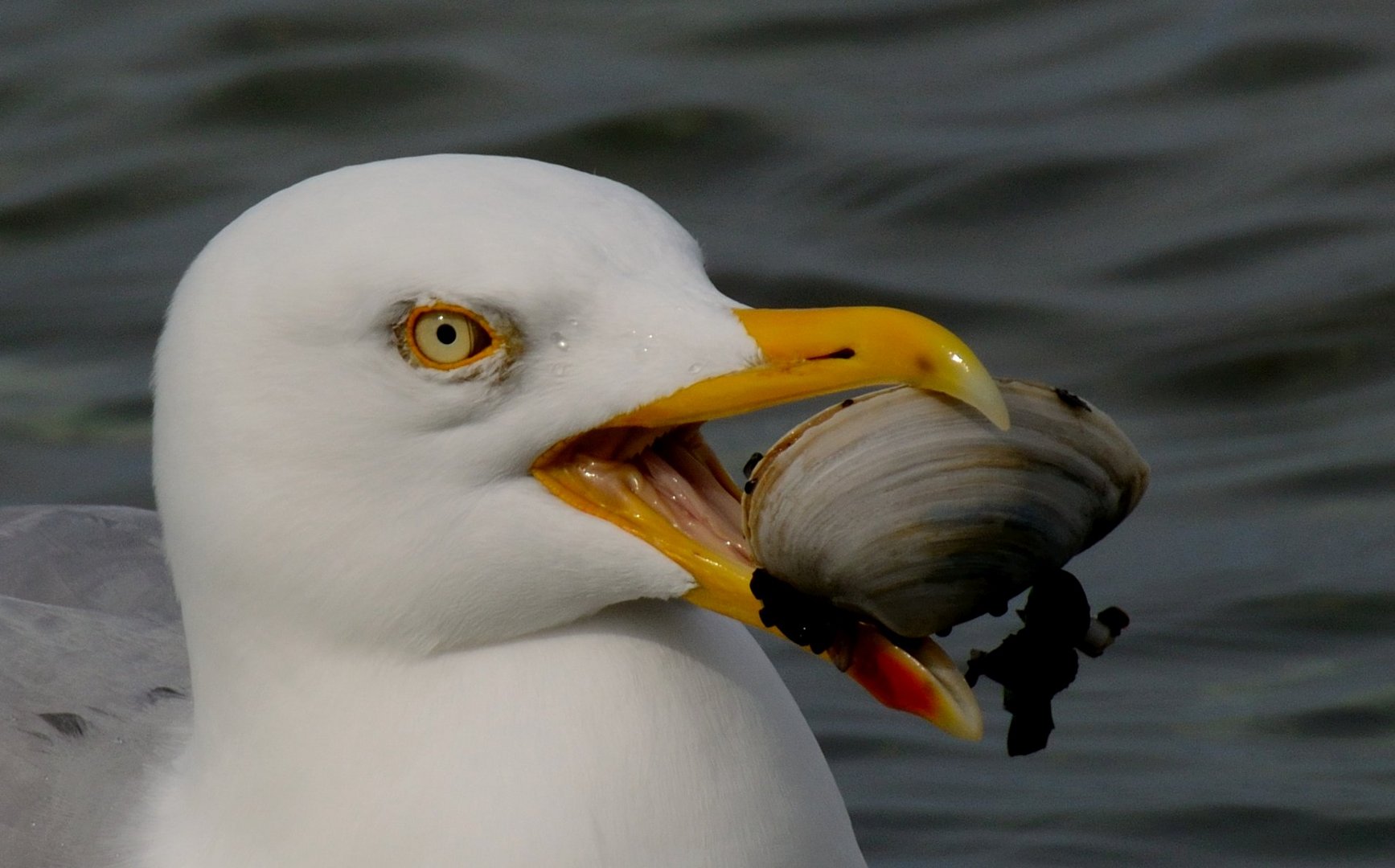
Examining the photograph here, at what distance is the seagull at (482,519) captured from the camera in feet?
8.27

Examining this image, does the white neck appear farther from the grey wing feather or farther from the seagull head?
the grey wing feather

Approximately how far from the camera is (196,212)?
6.44 metres

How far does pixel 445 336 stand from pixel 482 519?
209 mm

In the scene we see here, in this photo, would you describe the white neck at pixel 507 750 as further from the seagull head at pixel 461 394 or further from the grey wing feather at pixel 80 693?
the grey wing feather at pixel 80 693

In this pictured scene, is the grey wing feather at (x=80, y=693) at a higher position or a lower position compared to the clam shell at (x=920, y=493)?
lower

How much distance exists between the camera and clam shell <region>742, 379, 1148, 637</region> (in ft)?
8.18

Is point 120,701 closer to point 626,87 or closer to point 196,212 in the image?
point 196,212

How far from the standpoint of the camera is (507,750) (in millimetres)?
2711

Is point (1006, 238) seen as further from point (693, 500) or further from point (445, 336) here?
point (445, 336)

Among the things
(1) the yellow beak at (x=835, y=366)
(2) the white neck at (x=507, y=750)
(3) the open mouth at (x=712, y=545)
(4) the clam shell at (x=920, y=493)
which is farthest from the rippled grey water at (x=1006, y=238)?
(1) the yellow beak at (x=835, y=366)

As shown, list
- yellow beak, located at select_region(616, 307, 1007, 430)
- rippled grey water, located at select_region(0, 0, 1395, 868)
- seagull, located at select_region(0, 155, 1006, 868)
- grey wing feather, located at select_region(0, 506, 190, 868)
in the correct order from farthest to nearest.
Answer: rippled grey water, located at select_region(0, 0, 1395, 868)
grey wing feather, located at select_region(0, 506, 190, 868)
seagull, located at select_region(0, 155, 1006, 868)
yellow beak, located at select_region(616, 307, 1007, 430)

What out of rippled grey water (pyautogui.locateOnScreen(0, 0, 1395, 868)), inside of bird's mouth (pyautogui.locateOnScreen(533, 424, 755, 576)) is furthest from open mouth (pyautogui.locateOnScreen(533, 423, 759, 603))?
rippled grey water (pyautogui.locateOnScreen(0, 0, 1395, 868))

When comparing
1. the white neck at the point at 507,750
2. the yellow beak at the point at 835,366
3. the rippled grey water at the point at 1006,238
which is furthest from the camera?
the rippled grey water at the point at 1006,238

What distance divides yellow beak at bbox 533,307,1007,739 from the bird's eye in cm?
15
